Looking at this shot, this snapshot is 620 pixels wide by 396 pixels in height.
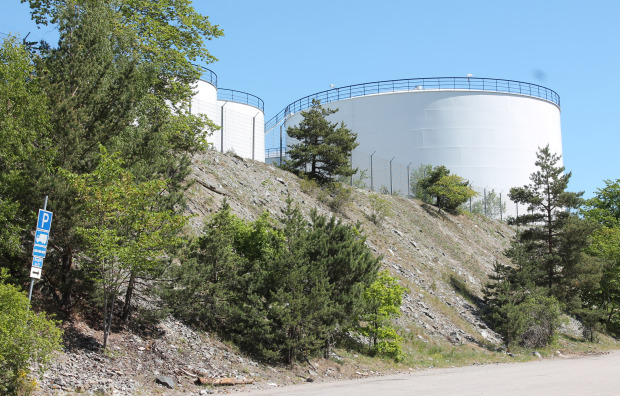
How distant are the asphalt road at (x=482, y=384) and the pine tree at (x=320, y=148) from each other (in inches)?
613

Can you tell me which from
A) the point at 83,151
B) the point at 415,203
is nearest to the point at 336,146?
the point at 415,203

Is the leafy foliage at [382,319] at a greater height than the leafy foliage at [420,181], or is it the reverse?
the leafy foliage at [420,181]

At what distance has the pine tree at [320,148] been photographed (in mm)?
33531

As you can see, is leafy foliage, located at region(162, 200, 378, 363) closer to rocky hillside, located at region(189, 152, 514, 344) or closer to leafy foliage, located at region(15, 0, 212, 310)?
leafy foliage, located at region(15, 0, 212, 310)

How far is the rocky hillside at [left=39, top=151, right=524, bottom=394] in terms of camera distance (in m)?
13.6

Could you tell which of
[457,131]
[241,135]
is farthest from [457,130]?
[241,135]

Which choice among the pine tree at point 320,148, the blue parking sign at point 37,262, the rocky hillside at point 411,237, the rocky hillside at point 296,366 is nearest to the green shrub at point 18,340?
the blue parking sign at point 37,262

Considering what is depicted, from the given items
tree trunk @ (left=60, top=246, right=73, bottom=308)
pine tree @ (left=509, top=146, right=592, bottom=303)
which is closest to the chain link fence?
pine tree @ (left=509, top=146, right=592, bottom=303)

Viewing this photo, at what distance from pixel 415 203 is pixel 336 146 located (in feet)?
33.1

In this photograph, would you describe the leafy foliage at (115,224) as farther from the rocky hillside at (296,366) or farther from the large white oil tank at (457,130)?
the large white oil tank at (457,130)

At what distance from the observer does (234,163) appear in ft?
101

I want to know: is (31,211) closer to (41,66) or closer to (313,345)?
(41,66)

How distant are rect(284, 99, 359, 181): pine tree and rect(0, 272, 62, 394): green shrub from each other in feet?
77.4

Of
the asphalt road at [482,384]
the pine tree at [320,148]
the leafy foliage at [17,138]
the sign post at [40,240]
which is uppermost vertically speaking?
the pine tree at [320,148]
